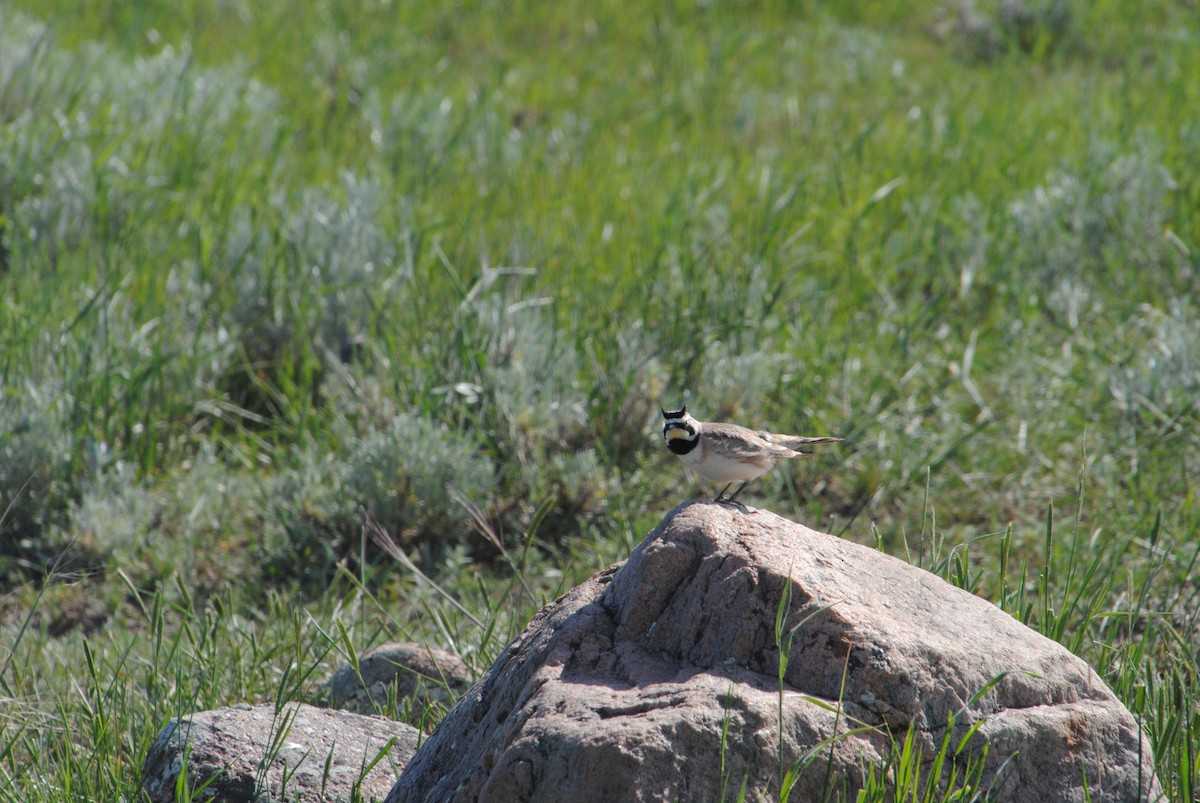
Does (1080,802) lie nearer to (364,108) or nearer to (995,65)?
(364,108)

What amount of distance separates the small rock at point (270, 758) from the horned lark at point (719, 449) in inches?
43.2

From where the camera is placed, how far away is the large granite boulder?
2320 mm

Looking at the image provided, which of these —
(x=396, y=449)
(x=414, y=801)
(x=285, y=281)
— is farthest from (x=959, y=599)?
(x=285, y=281)

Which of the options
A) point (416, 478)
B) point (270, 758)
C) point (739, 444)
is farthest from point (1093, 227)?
point (270, 758)

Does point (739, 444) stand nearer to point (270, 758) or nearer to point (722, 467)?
point (722, 467)

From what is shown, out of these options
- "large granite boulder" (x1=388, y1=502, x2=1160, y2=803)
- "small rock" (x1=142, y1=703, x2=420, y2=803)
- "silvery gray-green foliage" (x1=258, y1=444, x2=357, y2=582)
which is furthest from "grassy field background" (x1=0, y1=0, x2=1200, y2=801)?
"large granite boulder" (x1=388, y1=502, x2=1160, y2=803)

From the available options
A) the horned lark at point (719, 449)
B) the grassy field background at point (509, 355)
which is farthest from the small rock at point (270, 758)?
the horned lark at point (719, 449)

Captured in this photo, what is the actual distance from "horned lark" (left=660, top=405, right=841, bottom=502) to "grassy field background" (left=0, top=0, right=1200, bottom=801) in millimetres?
447

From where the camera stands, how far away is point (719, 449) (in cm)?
334

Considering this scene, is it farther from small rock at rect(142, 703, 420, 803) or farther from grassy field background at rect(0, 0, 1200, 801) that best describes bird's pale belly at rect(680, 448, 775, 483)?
small rock at rect(142, 703, 420, 803)

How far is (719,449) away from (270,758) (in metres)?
1.41

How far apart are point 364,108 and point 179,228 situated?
224 centimetres

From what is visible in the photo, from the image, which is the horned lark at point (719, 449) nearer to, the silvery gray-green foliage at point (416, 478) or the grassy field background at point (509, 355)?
the grassy field background at point (509, 355)

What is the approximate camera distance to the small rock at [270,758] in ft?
9.55
